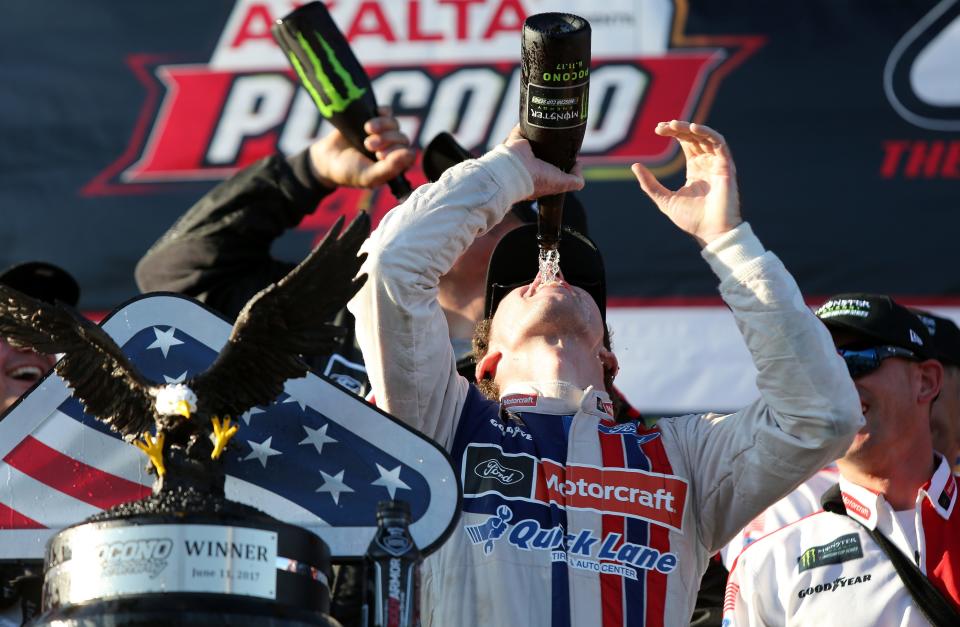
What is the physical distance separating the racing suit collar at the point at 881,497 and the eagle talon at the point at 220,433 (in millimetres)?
1771

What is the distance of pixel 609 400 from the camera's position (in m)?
2.97

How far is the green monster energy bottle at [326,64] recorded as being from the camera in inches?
138

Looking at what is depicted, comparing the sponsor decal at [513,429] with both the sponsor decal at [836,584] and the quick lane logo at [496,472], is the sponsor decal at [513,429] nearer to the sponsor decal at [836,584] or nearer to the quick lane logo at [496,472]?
the quick lane logo at [496,472]

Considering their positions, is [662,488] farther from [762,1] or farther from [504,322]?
[762,1]

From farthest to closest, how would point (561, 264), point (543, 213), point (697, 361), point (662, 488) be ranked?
point (697, 361)
point (561, 264)
point (543, 213)
point (662, 488)

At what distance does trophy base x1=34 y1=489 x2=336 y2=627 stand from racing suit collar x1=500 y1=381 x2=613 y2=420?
110 centimetres

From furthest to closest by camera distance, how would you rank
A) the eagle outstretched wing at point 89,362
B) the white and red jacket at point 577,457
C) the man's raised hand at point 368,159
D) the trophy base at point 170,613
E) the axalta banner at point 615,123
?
the axalta banner at point 615,123
the man's raised hand at point 368,159
the white and red jacket at point 577,457
the eagle outstretched wing at point 89,362
the trophy base at point 170,613

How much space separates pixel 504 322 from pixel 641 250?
5.92 feet

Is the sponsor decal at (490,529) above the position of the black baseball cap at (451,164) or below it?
below

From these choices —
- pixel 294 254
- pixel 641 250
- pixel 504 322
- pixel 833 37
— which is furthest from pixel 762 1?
pixel 504 322

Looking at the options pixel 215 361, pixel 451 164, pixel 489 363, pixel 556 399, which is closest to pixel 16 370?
pixel 451 164

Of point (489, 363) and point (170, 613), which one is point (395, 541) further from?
point (489, 363)

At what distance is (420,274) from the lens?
8.36 ft

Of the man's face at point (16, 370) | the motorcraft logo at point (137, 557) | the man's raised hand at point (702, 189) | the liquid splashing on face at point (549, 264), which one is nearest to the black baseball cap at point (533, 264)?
the liquid splashing on face at point (549, 264)
